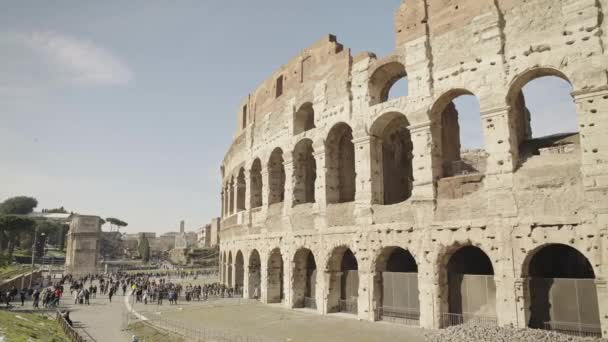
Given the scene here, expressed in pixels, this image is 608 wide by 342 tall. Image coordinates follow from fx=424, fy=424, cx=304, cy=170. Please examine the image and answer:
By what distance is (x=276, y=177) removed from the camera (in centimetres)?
2227

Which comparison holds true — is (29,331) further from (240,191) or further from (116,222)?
(116,222)

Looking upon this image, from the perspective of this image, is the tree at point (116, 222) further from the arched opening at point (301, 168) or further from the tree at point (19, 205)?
the arched opening at point (301, 168)

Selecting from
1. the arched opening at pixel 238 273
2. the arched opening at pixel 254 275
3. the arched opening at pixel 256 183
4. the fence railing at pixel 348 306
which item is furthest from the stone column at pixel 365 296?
the arched opening at pixel 238 273

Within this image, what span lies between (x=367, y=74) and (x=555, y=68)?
6585 mm

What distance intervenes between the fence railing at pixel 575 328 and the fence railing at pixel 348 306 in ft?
22.6

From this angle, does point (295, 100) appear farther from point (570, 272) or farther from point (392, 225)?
point (570, 272)

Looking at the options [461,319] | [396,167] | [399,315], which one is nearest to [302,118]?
[396,167]

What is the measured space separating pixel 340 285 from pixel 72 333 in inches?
378

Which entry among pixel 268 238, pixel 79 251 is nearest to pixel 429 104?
pixel 268 238

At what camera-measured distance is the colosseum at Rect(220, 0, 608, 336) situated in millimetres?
11062

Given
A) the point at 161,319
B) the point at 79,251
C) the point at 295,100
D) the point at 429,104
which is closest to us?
the point at 429,104

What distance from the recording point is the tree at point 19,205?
305ft

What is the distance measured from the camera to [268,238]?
2075cm

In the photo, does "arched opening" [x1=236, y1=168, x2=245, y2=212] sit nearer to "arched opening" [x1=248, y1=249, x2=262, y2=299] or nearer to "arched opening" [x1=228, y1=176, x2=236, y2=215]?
"arched opening" [x1=228, y1=176, x2=236, y2=215]
